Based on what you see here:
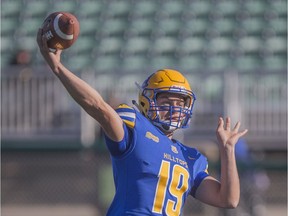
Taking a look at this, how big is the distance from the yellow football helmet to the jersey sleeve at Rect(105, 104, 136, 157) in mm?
264

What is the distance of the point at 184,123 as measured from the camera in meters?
4.70

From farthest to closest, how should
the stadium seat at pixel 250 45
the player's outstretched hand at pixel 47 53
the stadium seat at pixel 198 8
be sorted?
the stadium seat at pixel 198 8 < the stadium seat at pixel 250 45 < the player's outstretched hand at pixel 47 53

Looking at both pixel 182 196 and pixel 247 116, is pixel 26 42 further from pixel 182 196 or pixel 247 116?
pixel 182 196

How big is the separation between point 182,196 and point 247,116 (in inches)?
282

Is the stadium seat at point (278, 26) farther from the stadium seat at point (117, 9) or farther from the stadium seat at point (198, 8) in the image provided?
the stadium seat at point (117, 9)

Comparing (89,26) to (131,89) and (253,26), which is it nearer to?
(253,26)

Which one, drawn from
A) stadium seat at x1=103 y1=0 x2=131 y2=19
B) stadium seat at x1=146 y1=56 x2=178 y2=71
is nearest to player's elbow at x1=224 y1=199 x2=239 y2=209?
stadium seat at x1=146 y1=56 x2=178 y2=71

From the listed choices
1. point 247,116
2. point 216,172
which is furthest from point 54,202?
point 247,116

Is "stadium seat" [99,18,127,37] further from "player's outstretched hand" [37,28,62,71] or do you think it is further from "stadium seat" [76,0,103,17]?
"player's outstretched hand" [37,28,62,71]

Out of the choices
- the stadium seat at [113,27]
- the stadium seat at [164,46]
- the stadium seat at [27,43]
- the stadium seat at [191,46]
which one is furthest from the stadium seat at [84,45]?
the stadium seat at [191,46]

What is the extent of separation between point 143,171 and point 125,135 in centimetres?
24

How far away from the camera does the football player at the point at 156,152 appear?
424 centimetres

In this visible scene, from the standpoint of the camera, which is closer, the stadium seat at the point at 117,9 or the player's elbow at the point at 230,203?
the player's elbow at the point at 230,203

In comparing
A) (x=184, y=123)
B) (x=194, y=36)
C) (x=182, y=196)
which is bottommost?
(x=182, y=196)
